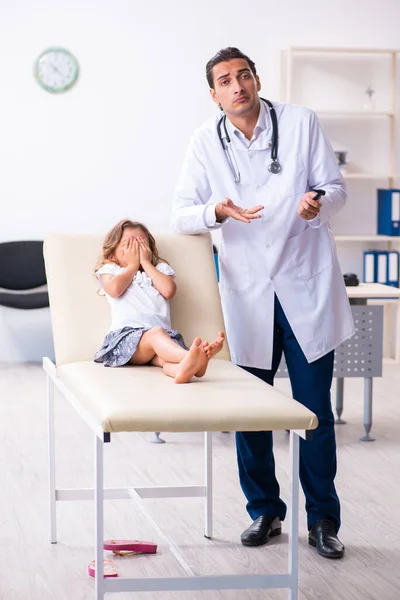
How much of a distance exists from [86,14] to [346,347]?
299 cm

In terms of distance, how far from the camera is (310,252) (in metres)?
2.57

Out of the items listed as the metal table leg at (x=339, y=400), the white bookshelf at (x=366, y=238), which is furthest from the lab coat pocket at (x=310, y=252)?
the white bookshelf at (x=366, y=238)

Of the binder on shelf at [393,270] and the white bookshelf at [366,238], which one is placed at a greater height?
the white bookshelf at [366,238]

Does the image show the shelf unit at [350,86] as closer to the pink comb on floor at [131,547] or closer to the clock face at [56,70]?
the clock face at [56,70]

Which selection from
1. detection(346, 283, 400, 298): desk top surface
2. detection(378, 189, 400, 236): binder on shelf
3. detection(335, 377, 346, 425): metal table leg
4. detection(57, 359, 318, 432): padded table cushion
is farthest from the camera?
detection(378, 189, 400, 236): binder on shelf

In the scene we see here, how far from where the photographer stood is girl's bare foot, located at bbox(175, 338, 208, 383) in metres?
2.24

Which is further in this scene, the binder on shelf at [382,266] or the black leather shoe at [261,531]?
the binder on shelf at [382,266]

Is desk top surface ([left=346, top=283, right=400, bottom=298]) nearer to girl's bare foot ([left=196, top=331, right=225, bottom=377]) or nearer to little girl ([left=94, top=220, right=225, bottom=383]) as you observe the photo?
little girl ([left=94, top=220, right=225, bottom=383])

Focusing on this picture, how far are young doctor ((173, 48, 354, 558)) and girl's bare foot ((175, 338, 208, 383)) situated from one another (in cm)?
36

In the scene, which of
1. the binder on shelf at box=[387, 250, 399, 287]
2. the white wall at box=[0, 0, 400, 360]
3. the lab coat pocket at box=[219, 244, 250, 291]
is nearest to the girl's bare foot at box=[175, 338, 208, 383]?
the lab coat pocket at box=[219, 244, 250, 291]

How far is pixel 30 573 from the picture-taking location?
243 cm

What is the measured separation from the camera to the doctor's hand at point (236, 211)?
240cm

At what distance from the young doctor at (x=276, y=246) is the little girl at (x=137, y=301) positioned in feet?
0.56

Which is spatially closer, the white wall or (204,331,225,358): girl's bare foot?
(204,331,225,358): girl's bare foot
